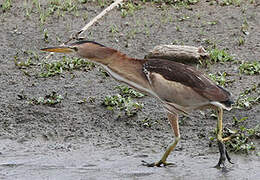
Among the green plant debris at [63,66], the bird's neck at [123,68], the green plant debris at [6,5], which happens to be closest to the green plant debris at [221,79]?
the green plant debris at [63,66]

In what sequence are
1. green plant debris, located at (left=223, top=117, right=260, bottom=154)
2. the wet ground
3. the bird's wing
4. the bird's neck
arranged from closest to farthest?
the bird's wing, the bird's neck, the wet ground, green plant debris, located at (left=223, top=117, right=260, bottom=154)

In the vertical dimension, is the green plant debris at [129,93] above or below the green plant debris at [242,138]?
above

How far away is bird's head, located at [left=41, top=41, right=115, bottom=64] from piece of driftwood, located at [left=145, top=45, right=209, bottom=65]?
6.88 feet

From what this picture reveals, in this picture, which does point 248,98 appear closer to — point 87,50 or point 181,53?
point 181,53

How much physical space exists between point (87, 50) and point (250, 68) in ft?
8.56

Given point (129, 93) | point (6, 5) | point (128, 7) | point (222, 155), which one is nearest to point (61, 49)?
point (222, 155)

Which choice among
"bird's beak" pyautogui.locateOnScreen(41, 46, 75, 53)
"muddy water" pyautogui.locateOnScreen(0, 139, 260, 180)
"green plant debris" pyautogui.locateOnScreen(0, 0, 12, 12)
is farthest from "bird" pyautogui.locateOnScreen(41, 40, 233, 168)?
"green plant debris" pyautogui.locateOnScreen(0, 0, 12, 12)

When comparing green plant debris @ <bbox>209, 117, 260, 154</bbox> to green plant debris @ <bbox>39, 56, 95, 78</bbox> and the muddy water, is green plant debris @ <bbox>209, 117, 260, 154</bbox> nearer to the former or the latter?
the muddy water

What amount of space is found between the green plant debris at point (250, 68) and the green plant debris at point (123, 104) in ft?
4.53

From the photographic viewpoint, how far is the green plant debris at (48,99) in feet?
21.2

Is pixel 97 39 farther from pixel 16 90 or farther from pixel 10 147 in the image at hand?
pixel 10 147

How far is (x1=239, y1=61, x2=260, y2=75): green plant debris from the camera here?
6.86 metres

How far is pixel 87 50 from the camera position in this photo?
16.2ft

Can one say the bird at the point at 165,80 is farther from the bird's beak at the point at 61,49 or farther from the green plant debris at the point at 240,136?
the green plant debris at the point at 240,136
